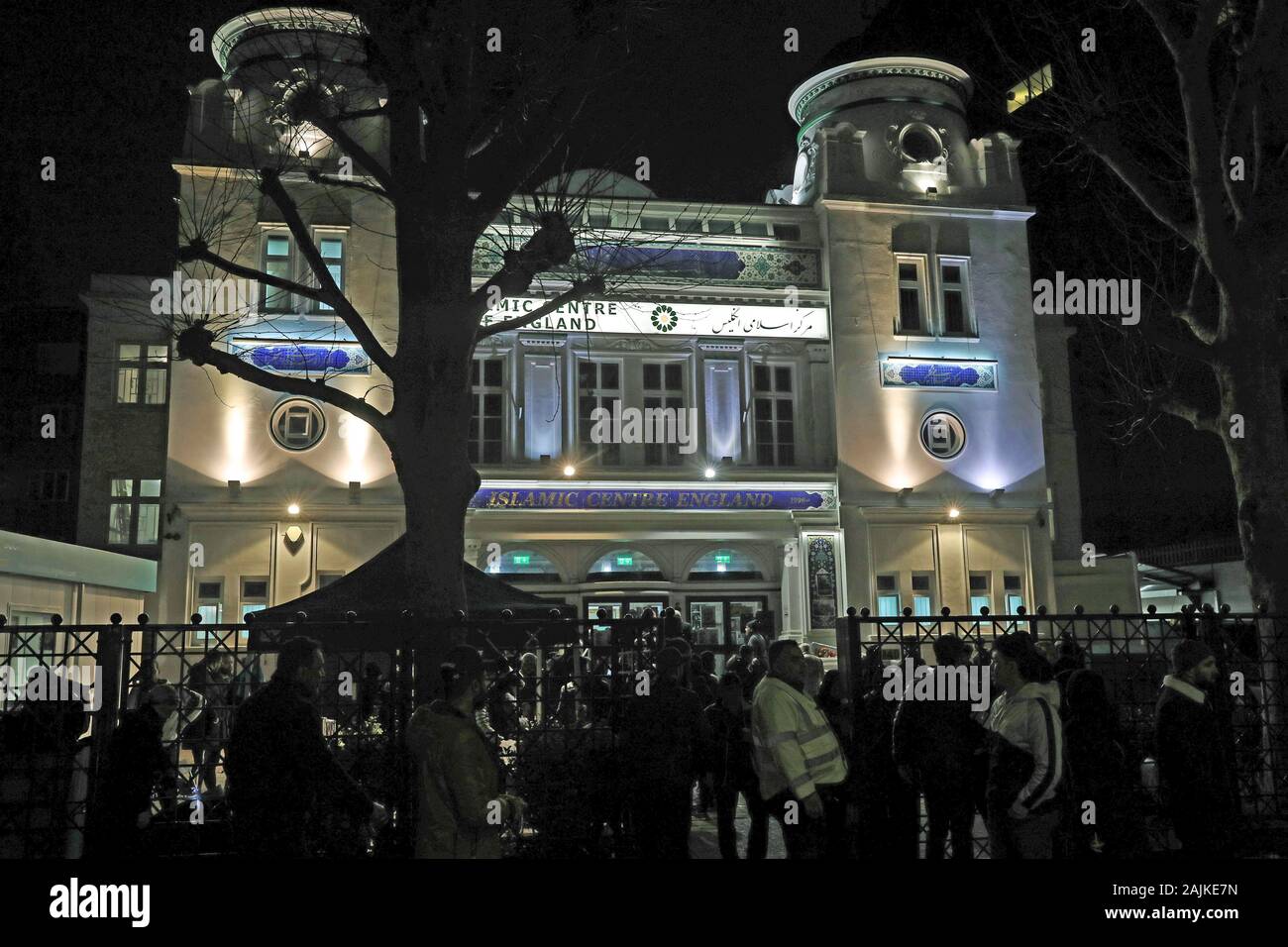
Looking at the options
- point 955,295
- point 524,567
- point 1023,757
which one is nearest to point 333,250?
point 524,567

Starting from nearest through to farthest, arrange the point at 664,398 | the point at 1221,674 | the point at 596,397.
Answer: the point at 1221,674
the point at 596,397
the point at 664,398

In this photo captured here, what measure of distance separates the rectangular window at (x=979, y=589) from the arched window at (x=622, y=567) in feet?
22.3

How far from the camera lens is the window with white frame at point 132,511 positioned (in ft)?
81.0

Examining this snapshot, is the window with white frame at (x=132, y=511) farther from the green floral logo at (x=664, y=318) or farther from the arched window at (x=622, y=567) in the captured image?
the green floral logo at (x=664, y=318)

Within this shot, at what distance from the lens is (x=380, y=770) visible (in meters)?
8.29

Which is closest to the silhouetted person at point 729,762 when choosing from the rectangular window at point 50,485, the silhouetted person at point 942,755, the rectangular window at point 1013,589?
the silhouetted person at point 942,755

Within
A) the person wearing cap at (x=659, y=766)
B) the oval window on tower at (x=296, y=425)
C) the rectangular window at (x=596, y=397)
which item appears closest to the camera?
the person wearing cap at (x=659, y=766)

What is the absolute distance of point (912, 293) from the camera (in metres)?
24.7

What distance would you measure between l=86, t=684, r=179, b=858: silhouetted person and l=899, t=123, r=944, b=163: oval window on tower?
73.1ft

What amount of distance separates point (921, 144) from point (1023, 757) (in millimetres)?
21418

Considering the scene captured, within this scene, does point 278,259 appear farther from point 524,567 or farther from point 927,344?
point 927,344
